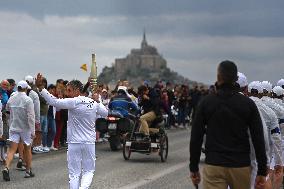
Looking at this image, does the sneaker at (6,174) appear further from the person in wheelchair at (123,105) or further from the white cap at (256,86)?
the person in wheelchair at (123,105)

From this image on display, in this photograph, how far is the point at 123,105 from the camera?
18594 mm

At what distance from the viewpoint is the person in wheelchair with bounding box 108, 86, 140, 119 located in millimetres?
18516

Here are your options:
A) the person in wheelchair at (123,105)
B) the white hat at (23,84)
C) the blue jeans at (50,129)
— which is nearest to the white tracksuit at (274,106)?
the white hat at (23,84)

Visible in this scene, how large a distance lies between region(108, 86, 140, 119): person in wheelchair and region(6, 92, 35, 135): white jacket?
229 inches

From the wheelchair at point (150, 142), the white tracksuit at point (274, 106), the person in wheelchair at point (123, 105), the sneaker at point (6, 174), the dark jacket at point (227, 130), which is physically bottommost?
the sneaker at point (6, 174)

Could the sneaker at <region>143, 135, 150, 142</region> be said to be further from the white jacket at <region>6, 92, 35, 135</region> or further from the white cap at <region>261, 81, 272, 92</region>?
the white cap at <region>261, 81, 272, 92</region>

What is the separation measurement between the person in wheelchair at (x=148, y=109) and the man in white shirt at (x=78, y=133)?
286 inches

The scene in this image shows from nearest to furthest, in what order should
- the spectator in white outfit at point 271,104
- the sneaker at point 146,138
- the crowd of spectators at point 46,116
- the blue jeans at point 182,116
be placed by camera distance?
the spectator in white outfit at point 271,104 → the crowd of spectators at point 46,116 → the sneaker at point 146,138 → the blue jeans at point 182,116

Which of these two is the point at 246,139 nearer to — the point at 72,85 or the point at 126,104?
the point at 72,85

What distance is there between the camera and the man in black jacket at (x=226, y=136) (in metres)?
5.91

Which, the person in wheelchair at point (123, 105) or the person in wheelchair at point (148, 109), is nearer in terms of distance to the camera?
the person in wheelchair at point (148, 109)

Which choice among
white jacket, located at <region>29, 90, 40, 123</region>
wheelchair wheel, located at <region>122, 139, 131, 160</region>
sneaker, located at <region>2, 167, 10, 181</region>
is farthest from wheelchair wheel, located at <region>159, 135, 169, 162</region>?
sneaker, located at <region>2, 167, 10, 181</region>

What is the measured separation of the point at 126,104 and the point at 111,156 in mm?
1911

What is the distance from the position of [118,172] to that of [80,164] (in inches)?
197
